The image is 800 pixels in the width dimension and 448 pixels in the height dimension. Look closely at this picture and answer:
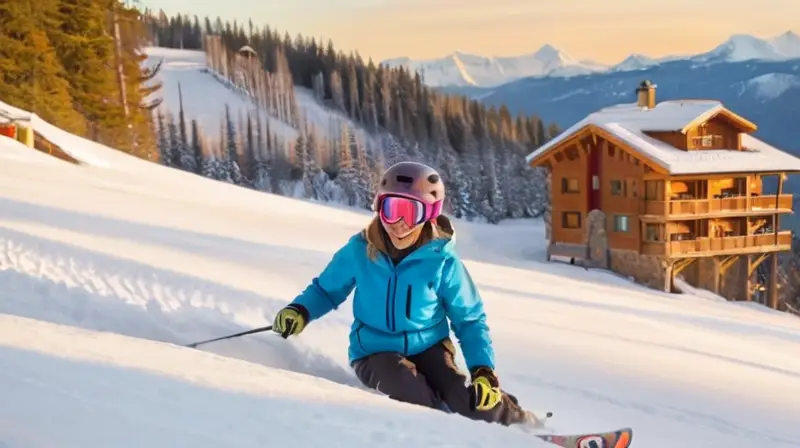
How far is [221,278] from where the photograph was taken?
24.3ft

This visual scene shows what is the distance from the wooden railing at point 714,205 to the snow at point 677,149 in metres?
1.10

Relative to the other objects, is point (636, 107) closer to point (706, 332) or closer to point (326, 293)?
point (706, 332)

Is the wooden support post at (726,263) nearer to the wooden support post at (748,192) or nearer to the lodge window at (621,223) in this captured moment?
the wooden support post at (748,192)

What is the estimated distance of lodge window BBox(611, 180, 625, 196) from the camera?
26.0 m

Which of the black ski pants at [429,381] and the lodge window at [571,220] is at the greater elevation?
the black ski pants at [429,381]

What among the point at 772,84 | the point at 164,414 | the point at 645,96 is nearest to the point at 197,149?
the point at 645,96

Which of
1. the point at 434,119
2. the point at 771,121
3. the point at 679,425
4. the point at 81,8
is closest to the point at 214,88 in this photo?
the point at 434,119

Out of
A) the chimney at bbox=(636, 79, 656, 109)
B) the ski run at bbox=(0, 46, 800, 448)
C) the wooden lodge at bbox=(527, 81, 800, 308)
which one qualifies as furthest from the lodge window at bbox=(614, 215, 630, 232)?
the ski run at bbox=(0, 46, 800, 448)

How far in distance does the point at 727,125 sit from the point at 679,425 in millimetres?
23377

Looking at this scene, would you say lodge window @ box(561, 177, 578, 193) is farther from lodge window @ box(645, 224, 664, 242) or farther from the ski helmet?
the ski helmet

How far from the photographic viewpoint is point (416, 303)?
14.1ft

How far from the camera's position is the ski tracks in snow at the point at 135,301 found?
493cm

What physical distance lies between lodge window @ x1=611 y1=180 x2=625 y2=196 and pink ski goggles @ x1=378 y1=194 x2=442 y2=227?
75.0 feet

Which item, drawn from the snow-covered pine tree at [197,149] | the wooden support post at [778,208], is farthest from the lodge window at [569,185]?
the snow-covered pine tree at [197,149]
